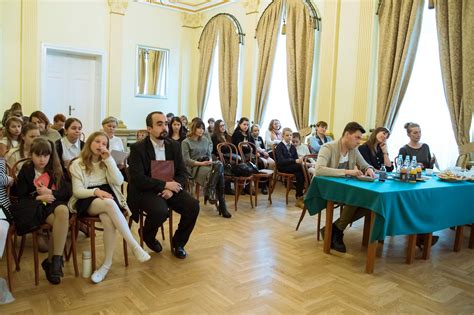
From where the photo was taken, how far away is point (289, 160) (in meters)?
5.79

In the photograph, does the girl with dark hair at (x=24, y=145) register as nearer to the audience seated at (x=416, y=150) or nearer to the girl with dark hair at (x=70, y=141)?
the girl with dark hair at (x=70, y=141)

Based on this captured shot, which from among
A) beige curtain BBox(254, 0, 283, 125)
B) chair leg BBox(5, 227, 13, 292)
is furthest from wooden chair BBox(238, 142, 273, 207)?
chair leg BBox(5, 227, 13, 292)

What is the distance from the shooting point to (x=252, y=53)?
8.11 metres

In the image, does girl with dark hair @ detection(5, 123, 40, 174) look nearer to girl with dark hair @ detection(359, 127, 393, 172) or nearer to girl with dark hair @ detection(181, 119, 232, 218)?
girl with dark hair @ detection(181, 119, 232, 218)

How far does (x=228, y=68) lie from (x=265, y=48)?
1215 mm

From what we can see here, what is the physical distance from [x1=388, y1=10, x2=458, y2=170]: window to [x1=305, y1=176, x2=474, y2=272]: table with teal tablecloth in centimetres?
169

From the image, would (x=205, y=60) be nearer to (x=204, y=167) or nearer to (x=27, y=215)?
(x=204, y=167)

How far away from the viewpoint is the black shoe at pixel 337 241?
12.3ft

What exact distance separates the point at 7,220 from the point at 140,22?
22.9ft

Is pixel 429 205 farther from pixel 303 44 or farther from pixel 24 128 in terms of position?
pixel 303 44

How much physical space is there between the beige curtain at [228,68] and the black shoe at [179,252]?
530 centimetres

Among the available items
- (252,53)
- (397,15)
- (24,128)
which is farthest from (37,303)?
(252,53)

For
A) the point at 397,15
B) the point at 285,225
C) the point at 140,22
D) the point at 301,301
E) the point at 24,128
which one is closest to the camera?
the point at 301,301

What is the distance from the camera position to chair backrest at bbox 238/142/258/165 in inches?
231
